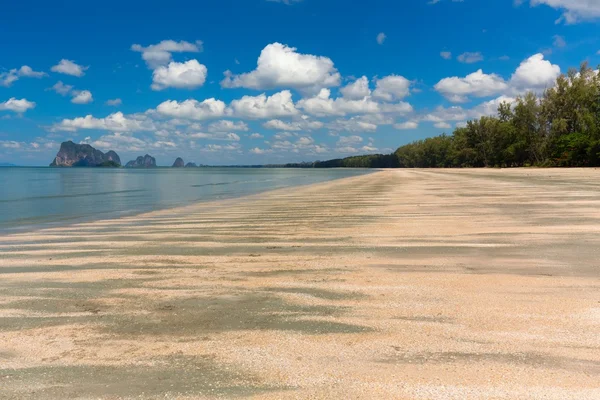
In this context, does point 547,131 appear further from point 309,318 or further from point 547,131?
point 309,318

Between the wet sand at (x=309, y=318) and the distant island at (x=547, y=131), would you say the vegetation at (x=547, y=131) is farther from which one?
the wet sand at (x=309, y=318)

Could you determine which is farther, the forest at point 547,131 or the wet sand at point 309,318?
the forest at point 547,131

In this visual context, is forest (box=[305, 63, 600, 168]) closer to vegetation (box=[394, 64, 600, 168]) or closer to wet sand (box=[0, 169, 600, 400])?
vegetation (box=[394, 64, 600, 168])

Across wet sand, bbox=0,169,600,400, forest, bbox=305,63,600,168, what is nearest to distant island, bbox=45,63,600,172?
forest, bbox=305,63,600,168

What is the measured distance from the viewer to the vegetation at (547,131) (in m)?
74.9

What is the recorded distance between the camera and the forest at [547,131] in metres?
74.9

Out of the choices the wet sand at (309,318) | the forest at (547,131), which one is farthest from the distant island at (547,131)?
the wet sand at (309,318)

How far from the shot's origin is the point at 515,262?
7.11 meters

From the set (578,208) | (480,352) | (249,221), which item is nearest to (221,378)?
(480,352)

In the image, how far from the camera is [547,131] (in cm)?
8819

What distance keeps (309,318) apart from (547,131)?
99.2 metres

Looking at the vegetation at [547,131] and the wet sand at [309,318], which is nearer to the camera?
the wet sand at [309,318]

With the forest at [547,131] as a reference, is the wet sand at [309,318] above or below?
below

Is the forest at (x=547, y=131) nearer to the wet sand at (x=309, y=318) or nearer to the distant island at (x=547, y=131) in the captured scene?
the distant island at (x=547, y=131)
